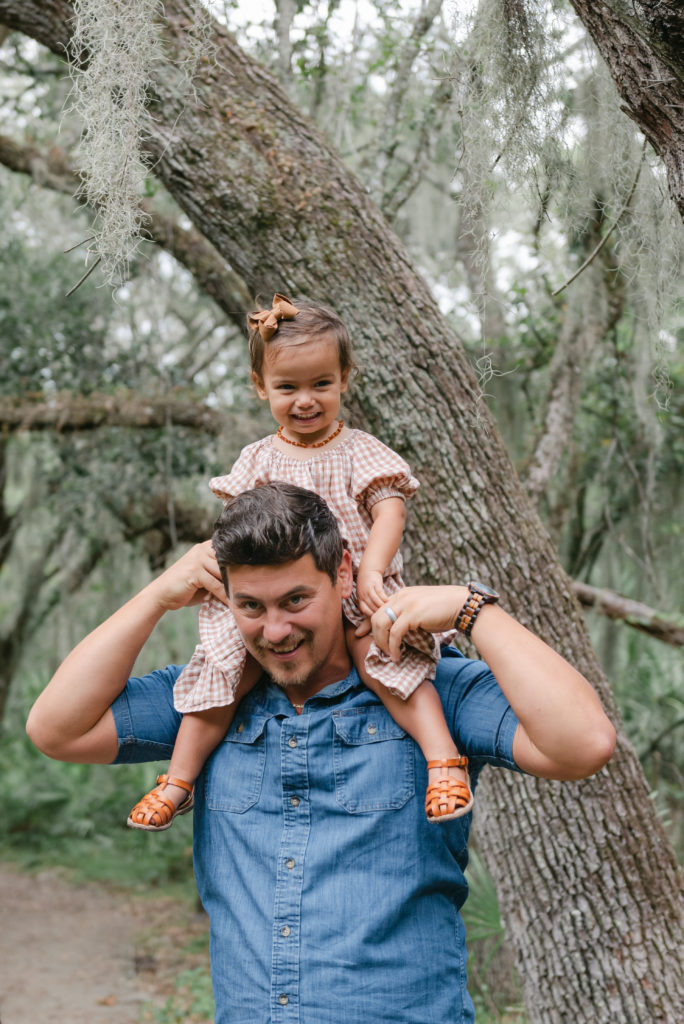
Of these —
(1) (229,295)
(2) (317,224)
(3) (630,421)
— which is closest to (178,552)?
(1) (229,295)

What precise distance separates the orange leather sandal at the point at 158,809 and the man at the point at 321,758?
57mm

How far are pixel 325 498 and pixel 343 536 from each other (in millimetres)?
105

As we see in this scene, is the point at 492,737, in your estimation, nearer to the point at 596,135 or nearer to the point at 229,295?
the point at 596,135

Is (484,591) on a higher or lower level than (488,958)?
higher

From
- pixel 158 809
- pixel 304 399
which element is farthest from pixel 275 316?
pixel 158 809

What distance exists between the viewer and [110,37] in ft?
6.96

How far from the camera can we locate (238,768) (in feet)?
5.52

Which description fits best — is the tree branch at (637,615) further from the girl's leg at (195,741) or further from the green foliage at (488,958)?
the girl's leg at (195,741)

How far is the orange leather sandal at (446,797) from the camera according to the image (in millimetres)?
1493

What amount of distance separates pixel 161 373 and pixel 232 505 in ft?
13.1

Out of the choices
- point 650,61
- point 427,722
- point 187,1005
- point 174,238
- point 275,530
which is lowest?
point 187,1005

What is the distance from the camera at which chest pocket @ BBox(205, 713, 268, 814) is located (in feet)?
5.42

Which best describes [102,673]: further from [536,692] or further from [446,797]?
[536,692]

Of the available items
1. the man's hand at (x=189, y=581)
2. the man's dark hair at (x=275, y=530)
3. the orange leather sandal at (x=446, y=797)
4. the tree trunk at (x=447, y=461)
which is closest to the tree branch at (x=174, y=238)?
the tree trunk at (x=447, y=461)
